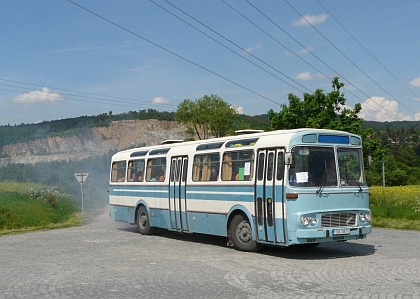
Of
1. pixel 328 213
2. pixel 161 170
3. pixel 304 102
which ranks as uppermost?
pixel 304 102

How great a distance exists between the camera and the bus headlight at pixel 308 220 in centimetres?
1316

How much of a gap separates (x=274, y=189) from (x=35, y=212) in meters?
16.7

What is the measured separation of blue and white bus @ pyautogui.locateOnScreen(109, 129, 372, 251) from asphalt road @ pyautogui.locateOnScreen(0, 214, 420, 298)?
596mm

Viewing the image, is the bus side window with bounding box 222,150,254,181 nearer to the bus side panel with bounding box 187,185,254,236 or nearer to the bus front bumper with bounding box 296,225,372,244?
the bus side panel with bounding box 187,185,254,236

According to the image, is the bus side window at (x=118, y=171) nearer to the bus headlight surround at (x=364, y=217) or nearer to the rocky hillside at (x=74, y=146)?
the bus headlight surround at (x=364, y=217)

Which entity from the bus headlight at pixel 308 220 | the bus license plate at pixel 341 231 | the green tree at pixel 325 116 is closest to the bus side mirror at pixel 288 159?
the bus headlight at pixel 308 220

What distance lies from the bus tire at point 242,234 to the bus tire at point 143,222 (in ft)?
17.1

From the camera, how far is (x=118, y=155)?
22938 millimetres

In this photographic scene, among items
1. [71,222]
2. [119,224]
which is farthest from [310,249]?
[71,222]

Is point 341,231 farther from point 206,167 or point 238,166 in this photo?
point 206,167

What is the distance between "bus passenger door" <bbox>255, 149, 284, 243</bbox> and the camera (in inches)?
535

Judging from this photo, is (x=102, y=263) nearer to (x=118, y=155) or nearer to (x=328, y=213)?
(x=328, y=213)

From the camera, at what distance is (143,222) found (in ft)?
67.1

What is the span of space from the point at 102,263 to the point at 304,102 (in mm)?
31648
